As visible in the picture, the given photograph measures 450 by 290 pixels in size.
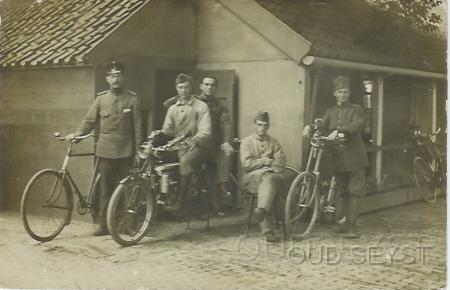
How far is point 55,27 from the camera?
6367 mm

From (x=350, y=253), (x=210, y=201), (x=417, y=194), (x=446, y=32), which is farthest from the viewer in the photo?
(x=210, y=201)

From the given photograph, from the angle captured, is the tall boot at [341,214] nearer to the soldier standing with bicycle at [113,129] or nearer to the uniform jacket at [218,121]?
the uniform jacket at [218,121]

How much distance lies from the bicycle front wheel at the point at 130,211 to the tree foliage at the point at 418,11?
9.25 feet

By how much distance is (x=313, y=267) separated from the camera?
4.91m

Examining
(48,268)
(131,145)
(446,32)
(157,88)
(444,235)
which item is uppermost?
(446,32)

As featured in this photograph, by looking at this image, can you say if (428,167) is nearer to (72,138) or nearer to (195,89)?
(195,89)

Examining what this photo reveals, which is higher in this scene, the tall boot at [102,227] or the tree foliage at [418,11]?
the tree foliage at [418,11]

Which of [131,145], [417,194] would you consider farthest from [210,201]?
[417,194]

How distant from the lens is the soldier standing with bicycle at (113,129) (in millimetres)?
5785

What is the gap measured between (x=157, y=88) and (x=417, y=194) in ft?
9.65

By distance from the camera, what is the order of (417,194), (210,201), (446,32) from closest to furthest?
(446,32), (417,194), (210,201)

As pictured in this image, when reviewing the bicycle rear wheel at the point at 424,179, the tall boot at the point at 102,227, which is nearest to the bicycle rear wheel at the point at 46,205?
the tall boot at the point at 102,227

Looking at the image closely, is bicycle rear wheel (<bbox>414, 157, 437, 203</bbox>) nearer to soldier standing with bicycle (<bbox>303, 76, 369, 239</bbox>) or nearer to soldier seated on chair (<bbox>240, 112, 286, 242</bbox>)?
soldier standing with bicycle (<bbox>303, 76, 369, 239</bbox>)

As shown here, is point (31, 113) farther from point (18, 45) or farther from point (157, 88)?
point (157, 88)
